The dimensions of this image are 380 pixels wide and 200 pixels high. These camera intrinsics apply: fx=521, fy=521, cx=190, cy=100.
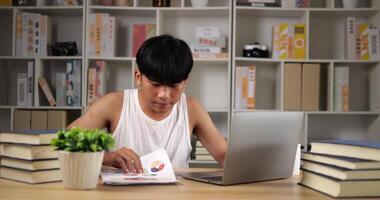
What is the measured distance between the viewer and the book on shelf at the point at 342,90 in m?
3.59

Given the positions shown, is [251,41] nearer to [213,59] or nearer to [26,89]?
[213,59]

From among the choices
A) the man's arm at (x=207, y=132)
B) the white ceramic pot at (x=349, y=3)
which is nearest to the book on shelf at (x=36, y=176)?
the man's arm at (x=207, y=132)

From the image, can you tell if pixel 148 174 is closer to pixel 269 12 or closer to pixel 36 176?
pixel 36 176

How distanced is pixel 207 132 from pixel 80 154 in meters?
1.00

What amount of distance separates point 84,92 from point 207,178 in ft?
7.38

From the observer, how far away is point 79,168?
1.20 m

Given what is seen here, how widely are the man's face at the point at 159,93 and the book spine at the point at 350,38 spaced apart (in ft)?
6.73

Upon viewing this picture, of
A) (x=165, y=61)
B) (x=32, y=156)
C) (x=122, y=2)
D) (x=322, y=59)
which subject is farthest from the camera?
(x=322, y=59)

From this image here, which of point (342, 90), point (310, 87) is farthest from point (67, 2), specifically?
point (342, 90)

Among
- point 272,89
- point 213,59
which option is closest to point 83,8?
point 213,59

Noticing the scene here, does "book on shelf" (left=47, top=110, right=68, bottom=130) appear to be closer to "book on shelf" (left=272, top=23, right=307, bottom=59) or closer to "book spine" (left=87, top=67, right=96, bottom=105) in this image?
"book spine" (left=87, top=67, right=96, bottom=105)

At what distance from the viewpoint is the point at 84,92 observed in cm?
357

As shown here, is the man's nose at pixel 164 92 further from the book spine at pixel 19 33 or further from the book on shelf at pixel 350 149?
the book spine at pixel 19 33

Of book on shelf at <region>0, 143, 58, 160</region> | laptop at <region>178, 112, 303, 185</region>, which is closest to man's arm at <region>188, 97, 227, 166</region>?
laptop at <region>178, 112, 303, 185</region>
